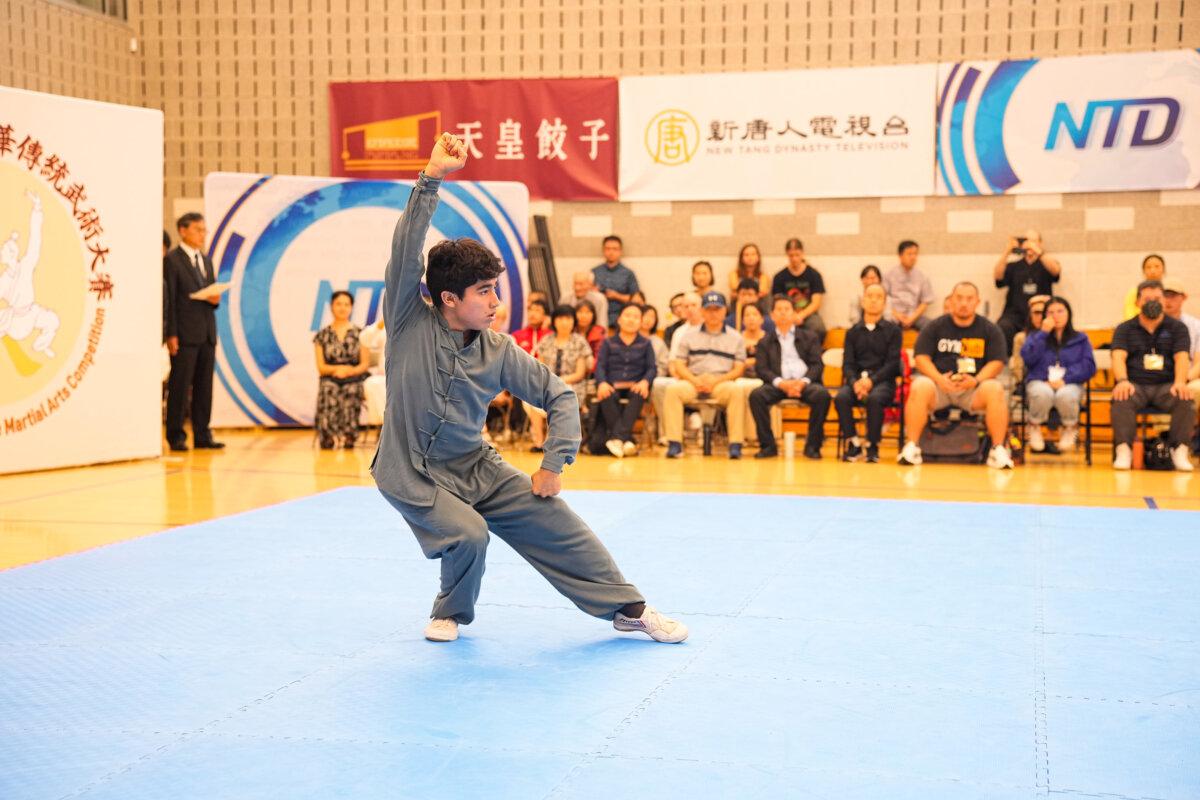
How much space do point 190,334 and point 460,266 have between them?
6553mm

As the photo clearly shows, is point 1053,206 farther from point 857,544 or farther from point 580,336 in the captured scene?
point 857,544

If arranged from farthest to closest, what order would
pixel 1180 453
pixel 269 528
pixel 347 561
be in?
pixel 1180 453
pixel 269 528
pixel 347 561

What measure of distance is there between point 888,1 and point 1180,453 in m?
5.38

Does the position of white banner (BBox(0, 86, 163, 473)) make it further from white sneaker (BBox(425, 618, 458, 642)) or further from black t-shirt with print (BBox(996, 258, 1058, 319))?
black t-shirt with print (BBox(996, 258, 1058, 319))

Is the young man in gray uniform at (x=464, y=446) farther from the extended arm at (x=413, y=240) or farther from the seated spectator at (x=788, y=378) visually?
the seated spectator at (x=788, y=378)

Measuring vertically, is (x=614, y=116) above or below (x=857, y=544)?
above

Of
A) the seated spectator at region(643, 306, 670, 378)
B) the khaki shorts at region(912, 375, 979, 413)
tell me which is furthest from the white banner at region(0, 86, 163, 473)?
the khaki shorts at region(912, 375, 979, 413)

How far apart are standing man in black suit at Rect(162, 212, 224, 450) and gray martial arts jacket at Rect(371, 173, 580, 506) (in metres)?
6.24

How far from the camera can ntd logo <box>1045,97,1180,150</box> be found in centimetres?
1076

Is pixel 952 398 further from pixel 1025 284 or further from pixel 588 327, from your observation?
pixel 588 327

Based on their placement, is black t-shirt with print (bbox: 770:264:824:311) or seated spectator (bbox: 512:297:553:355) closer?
seated spectator (bbox: 512:297:553:355)

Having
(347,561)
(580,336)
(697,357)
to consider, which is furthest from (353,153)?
(347,561)

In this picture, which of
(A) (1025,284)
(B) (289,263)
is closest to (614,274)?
(B) (289,263)

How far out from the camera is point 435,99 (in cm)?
1252
